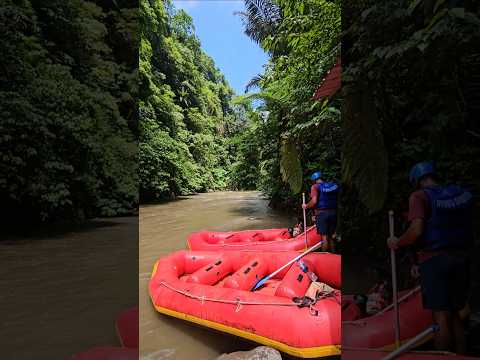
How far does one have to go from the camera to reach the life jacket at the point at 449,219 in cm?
101

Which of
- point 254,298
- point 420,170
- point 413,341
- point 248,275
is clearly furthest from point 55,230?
point 420,170

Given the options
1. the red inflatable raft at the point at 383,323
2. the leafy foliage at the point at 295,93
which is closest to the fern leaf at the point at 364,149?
the leafy foliage at the point at 295,93

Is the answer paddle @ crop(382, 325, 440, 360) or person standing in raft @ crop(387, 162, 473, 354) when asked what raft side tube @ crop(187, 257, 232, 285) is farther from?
person standing in raft @ crop(387, 162, 473, 354)

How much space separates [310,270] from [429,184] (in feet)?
5.25

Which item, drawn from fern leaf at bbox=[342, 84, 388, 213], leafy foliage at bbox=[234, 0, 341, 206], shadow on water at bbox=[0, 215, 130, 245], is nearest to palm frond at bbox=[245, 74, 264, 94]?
leafy foliage at bbox=[234, 0, 341, 206]

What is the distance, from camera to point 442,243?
1041 millimetres

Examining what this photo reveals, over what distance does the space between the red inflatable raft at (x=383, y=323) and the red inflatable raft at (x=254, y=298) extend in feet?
1.54

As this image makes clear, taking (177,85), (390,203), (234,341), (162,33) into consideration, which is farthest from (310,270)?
(162,33)

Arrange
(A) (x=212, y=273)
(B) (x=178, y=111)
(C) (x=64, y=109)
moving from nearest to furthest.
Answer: (B) (x=178, y=111)
(A) (x=212, y=273)
(C) (x=64, y=109)

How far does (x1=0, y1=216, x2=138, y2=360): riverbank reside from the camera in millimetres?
2750

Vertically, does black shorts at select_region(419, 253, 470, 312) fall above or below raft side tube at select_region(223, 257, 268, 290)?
above

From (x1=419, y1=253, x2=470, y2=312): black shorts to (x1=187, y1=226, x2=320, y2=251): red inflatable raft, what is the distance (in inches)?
55.6

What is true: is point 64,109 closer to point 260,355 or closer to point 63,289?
point 63,289

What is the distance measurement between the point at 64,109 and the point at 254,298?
5.88 metres
